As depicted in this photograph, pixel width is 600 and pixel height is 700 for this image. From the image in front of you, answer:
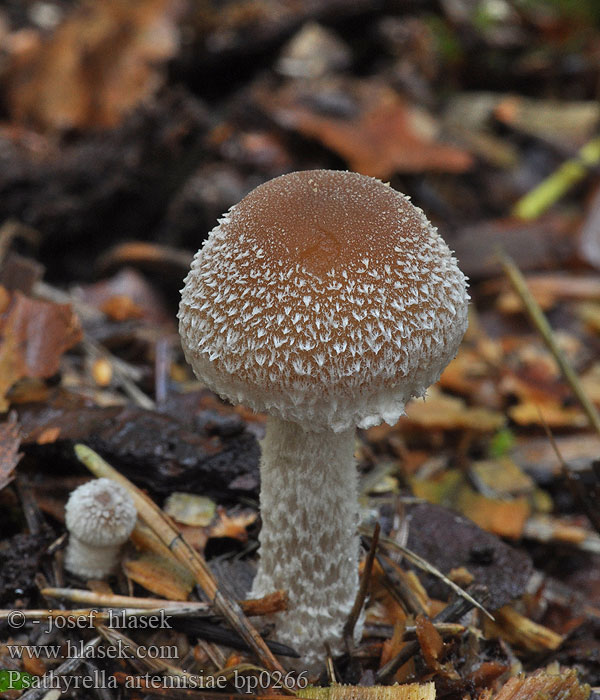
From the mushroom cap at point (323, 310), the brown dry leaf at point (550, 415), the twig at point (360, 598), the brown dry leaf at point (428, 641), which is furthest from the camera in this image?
the brown dry leaf at point (550, 415)

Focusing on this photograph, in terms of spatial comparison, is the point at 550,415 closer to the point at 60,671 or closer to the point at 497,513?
the point at 497,513

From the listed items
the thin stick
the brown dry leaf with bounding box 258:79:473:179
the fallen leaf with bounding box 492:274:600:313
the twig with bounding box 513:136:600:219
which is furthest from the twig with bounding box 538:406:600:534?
the twig with bounding box 513:136:600:219

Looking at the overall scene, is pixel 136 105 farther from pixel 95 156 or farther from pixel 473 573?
pixel 473 573

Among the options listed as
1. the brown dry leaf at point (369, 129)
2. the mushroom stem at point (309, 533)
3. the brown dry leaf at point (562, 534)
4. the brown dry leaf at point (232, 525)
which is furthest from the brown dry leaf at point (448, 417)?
the brown dry leaf at point (369, 129)

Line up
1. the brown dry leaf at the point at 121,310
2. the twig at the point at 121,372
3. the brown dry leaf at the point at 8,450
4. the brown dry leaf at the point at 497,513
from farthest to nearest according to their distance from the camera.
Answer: the brown dry leaf at the point at 121,310
the twig at the point at 121,372
the brown dry leaf at the point at 497,513
the brown dry leaf at the point at 8,450

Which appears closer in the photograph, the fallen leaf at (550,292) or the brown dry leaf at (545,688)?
the brown dry leaf at (545,688)

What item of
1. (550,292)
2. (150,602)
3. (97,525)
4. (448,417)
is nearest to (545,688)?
(150,602)

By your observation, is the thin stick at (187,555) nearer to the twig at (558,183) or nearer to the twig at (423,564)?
the twig at (423,564)
